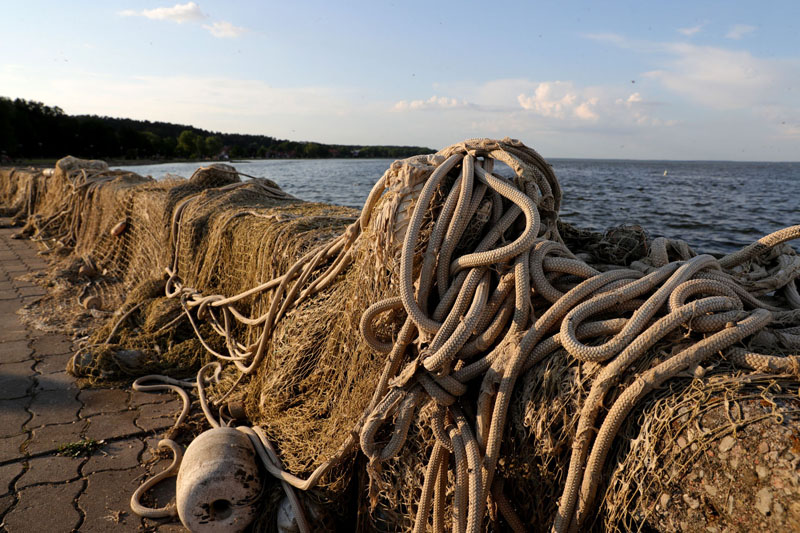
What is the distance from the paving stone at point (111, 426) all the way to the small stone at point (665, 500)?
284cm

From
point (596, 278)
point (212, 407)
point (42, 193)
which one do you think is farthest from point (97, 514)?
point (42, 193)

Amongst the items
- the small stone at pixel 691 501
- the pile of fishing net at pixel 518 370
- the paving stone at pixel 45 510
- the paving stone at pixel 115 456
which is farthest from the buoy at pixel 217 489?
the small stone at pixel 691 501

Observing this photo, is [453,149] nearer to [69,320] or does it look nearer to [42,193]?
[69,320]

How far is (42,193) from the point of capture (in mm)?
11648

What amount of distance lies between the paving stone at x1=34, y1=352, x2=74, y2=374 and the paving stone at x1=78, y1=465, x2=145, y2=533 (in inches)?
63.2

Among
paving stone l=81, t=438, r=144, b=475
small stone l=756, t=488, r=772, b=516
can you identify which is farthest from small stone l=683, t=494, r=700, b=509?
paving stone l=81, t=438, r=144, b=475

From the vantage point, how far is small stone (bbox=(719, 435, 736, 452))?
1269 millimetres

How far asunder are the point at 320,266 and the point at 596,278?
1541 mm

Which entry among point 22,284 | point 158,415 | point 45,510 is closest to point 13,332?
point 22,284

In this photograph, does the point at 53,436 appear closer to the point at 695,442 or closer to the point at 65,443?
the point at 65,443

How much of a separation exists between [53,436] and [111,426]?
29 centimetres

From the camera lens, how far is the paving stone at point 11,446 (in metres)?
2.82

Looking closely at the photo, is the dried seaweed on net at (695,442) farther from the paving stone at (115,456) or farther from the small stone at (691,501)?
the paving stone at (115,456)

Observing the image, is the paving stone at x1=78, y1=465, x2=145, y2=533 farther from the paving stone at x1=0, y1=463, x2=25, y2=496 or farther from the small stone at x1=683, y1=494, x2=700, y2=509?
the small stone at x1=683, y1=494, x2=700, y2=509
